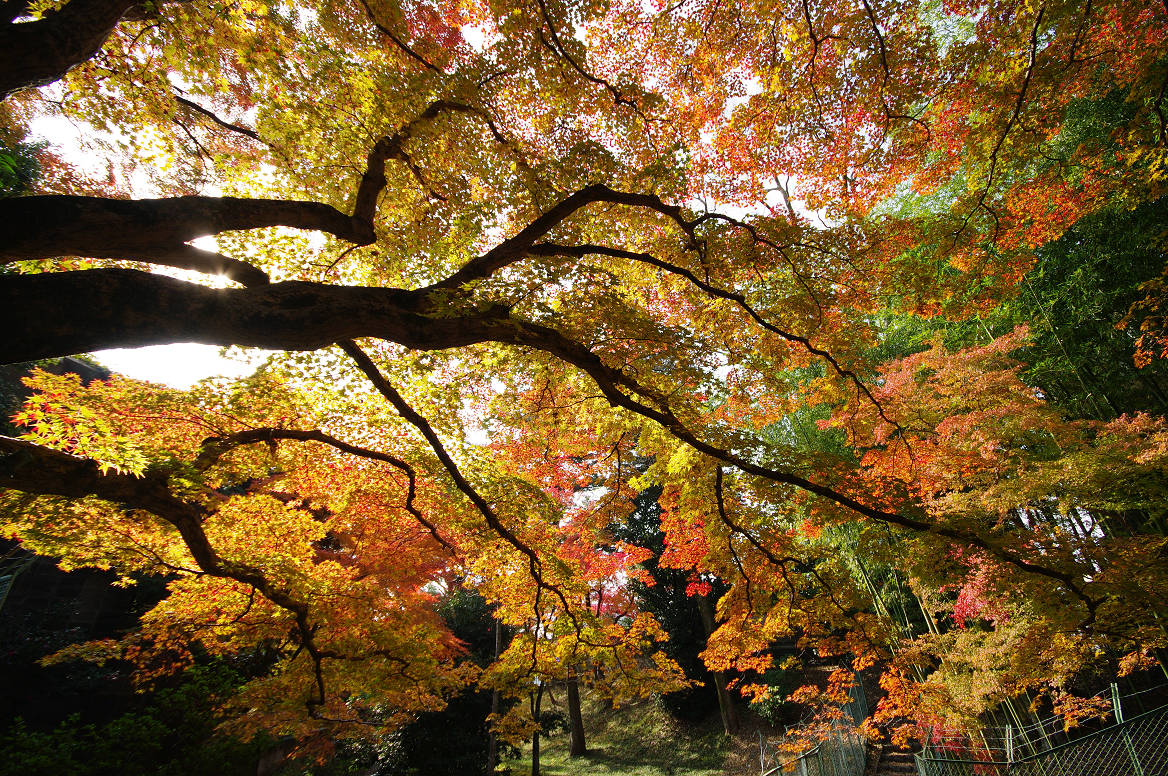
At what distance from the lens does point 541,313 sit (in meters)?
3.48

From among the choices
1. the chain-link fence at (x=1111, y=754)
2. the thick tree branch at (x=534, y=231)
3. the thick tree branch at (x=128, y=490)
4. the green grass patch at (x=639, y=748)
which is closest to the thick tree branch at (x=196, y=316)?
the thick tree branch at (x=534, y=231)

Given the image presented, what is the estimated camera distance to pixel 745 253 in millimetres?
4535

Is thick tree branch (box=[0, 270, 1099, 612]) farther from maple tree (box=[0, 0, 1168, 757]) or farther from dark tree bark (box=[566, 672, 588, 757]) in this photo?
dark tree bark (box=[566, 672, 588, 757])

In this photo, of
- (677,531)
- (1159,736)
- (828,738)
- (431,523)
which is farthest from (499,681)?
(1159,736)

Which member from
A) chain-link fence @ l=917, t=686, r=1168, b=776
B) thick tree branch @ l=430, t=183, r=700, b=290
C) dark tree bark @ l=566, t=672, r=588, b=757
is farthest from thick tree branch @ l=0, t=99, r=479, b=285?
dark tree bark @ l=566, t=672, r=588, b=757

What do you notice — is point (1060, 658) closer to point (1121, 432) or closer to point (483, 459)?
point (1121, 432)

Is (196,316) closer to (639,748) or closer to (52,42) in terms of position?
(52,42)

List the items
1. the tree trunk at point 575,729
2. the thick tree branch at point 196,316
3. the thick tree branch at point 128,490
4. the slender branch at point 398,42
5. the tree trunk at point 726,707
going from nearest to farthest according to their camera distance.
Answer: the thick tree branch at point 196,316 → the thick tree branch at point 128,490 → the slender branch at point 398,42 → the tree trunk at point 726,707 → the tree trunk at point 575,729

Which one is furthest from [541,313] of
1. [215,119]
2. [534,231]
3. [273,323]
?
[215,119]

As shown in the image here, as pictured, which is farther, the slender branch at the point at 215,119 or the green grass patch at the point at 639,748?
the green grass patch at the point at 639,748

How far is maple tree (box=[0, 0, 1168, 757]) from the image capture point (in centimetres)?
345

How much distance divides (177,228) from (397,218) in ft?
8.51

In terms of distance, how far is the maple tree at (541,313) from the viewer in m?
3.45

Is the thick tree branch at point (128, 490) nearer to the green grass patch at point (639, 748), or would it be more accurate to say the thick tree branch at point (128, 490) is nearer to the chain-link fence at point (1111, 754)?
the chain-link fence at point (1111, 754)
